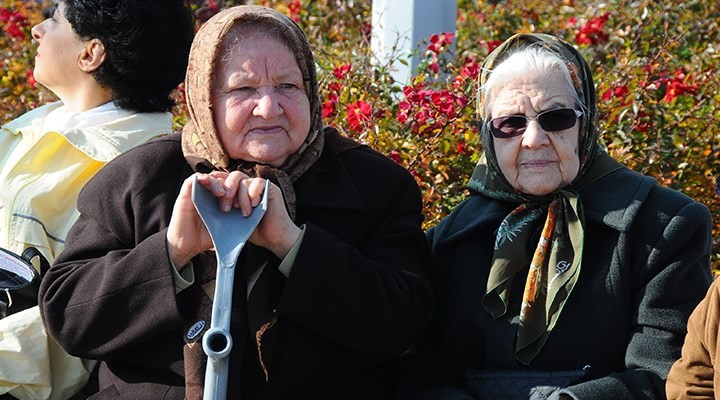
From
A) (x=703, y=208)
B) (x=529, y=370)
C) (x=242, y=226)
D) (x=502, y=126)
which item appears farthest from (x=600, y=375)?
(x=242, y=226)

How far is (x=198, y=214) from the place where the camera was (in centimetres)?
299

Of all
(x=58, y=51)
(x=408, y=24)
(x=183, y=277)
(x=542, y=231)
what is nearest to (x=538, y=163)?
(x=542, y=231)

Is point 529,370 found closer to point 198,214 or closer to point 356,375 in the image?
point 356,375

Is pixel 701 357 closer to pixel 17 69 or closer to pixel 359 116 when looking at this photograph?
pixel 359 116

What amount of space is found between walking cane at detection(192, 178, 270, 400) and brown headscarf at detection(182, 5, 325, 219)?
34cm

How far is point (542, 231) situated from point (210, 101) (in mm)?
1044

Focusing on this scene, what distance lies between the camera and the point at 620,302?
3.15m

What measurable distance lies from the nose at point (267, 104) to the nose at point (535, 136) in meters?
0.72

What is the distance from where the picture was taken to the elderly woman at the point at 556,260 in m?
3.11

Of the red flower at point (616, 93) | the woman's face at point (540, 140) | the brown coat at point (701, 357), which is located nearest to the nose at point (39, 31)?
the woman's face at point (540, 140)

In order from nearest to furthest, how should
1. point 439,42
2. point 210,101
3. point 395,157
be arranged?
point 210,101 → point 395,157 → point 439,42

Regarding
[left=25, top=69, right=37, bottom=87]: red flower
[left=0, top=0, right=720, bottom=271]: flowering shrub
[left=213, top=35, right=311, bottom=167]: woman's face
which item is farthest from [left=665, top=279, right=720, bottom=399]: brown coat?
[left=25, top=69, right=37, bottom=87]: red flower

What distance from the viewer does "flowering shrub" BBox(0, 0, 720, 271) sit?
4.35 metres

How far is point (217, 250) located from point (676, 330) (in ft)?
4.19
